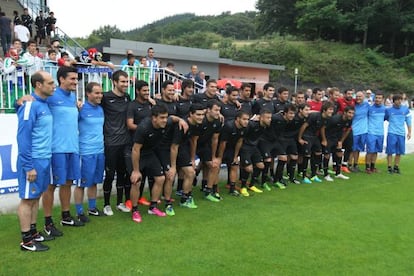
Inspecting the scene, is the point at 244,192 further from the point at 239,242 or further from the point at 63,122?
the point at 63,122

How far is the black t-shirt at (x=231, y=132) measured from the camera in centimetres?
739

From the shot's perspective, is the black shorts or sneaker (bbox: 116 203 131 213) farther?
the black shorts

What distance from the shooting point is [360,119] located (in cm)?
1056

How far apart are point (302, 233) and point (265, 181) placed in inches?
120

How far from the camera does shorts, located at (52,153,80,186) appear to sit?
5.13m

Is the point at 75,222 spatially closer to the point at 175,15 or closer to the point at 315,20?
the point at 315,20

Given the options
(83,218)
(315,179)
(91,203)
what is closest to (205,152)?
(91,203)

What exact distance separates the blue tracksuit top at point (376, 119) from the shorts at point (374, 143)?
4.3 inches

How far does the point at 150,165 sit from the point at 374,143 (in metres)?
6.79

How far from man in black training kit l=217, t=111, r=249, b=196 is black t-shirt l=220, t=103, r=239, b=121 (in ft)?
1.13

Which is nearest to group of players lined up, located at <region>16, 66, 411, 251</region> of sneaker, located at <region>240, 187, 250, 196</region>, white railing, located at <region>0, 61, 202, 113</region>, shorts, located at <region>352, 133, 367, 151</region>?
sneaker, located at <region>240, 187, 250, 196</region>

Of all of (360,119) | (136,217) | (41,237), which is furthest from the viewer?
(360,119)

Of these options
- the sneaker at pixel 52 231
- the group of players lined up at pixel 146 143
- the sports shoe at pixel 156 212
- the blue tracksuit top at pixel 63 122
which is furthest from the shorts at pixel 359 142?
the sneaker at pixel 52 231

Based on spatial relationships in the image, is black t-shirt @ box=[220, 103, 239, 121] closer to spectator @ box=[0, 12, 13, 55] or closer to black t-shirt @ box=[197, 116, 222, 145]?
black t-shirt @ box=[197, 116, 222, 145]
